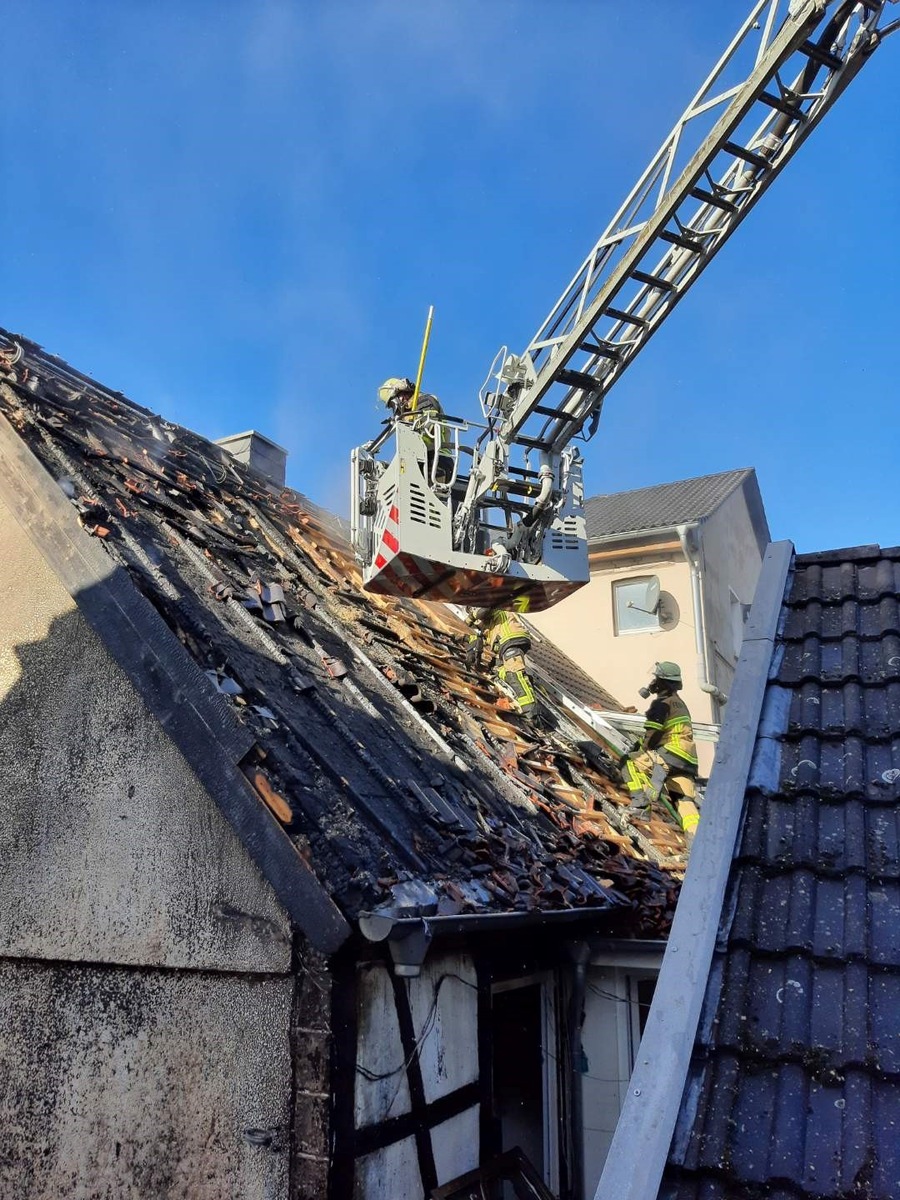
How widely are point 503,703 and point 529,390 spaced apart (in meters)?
2.92

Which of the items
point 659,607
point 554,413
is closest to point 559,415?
point 554,413

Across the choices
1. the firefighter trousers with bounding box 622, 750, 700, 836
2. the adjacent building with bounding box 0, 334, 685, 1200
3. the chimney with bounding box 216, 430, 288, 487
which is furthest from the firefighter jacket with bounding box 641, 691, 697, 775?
the chimney with bounding box 216, 430, 288, 487

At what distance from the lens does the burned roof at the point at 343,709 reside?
14.2 feet

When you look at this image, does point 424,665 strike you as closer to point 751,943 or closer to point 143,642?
point 143,642

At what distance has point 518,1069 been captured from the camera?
24.0ft

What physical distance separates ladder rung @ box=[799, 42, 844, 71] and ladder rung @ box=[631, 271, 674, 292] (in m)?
1.75

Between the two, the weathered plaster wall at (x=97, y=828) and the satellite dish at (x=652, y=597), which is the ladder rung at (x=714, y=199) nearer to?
the weathered plaster wall at (x=97, y=828)

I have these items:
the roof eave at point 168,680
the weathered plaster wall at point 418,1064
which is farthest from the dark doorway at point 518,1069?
the roof eave at point 168,680

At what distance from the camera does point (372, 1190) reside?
390 centimetres

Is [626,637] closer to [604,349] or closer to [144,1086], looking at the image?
[604,349]

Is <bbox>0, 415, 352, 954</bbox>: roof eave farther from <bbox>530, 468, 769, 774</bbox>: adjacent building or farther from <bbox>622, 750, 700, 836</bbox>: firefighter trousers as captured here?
<bbox>530, 468, 769, 774</bbox>: adjacent building

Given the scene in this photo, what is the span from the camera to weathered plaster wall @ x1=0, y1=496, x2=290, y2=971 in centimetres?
417

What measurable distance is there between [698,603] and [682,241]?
989 cm

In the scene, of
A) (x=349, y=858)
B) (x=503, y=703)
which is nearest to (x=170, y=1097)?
(x=349, y=858)
